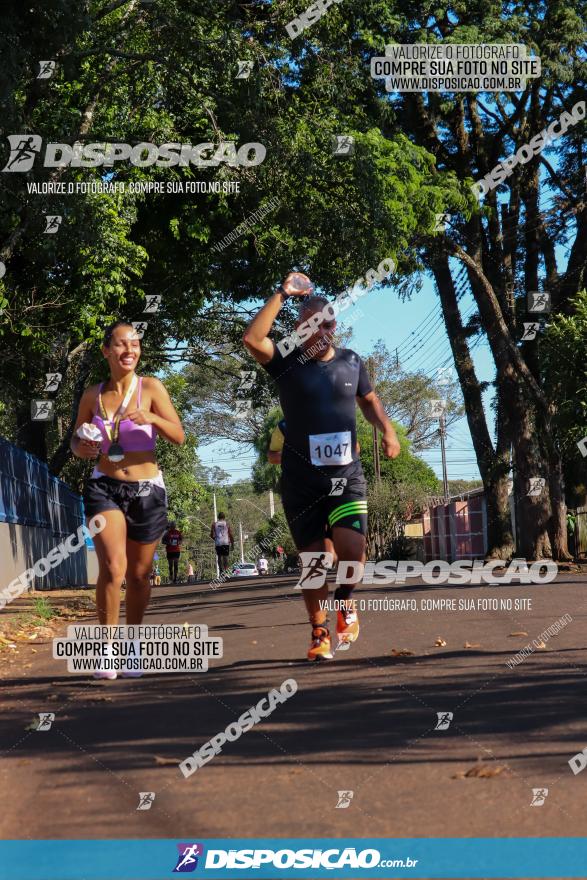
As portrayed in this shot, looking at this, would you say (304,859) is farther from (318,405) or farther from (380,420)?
(380,420)

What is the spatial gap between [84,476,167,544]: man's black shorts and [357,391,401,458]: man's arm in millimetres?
1363

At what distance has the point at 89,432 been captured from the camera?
6527 millimetres

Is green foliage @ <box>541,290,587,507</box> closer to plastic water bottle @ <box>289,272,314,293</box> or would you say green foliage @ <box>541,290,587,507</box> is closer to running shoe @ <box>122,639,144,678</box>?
plastic water bottle @ <box>289,272,314,293</box>

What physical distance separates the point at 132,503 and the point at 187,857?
3584 mm

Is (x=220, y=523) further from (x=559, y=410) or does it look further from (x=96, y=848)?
(x=96, y=848)

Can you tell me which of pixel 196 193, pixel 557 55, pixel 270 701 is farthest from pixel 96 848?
pixel 557 55

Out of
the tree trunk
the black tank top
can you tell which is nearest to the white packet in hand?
the black tank top

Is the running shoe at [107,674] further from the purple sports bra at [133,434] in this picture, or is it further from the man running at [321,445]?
the purple sports bra at [133,434]

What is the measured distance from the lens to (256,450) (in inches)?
2456

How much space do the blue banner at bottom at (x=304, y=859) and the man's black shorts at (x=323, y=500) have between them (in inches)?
150

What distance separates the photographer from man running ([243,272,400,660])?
6980mm

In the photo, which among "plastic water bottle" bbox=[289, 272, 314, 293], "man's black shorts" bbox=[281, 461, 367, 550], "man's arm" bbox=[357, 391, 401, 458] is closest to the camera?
"plastic water bottle" bbox=[289, 272, 314, 293]

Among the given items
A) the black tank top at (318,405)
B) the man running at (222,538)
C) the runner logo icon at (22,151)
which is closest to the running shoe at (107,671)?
the black tank top at (318,405)

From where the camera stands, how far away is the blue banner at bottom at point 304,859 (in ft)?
10.2
